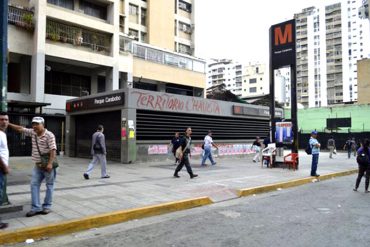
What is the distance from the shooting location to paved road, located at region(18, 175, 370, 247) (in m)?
5.90

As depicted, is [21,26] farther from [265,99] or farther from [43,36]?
[265,99]

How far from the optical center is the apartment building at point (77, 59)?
29.1 meters

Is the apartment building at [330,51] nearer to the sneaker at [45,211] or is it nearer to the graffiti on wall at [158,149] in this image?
the graffiti on wall at [158,149]

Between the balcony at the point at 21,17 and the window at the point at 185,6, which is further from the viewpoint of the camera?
the window at the point at 185,6

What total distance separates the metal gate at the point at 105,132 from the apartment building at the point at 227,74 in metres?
112

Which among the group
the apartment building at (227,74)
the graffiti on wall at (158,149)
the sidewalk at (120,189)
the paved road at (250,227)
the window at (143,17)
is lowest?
the paved road at (250,227)

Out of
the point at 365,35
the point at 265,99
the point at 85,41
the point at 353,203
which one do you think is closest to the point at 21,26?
the point at 85,41

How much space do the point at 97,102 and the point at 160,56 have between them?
2289cm

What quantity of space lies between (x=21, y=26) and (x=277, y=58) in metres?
20.8

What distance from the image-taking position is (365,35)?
104 metres

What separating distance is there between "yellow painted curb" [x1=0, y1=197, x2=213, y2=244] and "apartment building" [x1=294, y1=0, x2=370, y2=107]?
10509 centimetres

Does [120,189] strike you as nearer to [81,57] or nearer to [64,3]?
[81,57]

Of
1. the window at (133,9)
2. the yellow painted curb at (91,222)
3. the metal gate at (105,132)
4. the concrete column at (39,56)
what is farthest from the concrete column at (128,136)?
the window at (133,9)

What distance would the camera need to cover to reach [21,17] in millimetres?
29047
